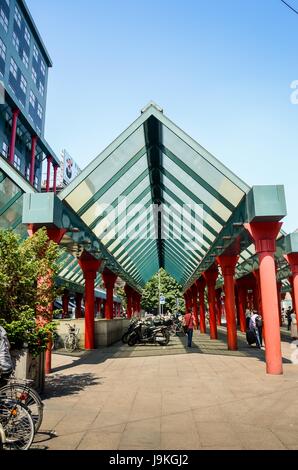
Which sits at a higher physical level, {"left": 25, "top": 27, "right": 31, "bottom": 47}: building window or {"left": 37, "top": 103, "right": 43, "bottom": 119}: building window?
{"left": 25, "top": 27, "right": 31, "bottom": 47}: building window

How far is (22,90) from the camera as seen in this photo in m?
42.2

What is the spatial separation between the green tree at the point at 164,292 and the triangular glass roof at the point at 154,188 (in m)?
34.7

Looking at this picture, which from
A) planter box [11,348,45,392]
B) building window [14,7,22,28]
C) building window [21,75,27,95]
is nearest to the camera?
planter box [11,348,45,392]

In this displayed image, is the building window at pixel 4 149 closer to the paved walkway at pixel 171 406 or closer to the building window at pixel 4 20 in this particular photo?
the building window at pixel 4 20

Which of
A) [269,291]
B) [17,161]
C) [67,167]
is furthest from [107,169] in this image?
[67,167]

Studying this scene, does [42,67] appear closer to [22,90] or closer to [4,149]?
[22,90]

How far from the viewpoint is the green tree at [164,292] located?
52812mm

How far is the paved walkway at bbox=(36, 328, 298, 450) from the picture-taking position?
14.3 ft

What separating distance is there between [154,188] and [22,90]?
34.7 metres

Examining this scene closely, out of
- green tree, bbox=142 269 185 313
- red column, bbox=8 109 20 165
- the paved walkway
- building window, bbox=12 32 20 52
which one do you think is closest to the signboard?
building window, bbox=12 32 20 52

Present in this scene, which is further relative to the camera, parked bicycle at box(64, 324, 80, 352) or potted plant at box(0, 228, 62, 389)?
parked bicycle at box(64, 324, 80, 352)

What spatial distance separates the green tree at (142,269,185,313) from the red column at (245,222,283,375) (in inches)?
1712

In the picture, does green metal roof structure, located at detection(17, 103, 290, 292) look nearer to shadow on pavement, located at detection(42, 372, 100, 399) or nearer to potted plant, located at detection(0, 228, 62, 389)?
potted plant, located at detection(0, 228, 62, 389)

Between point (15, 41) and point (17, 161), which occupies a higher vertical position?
point (15, 41)
